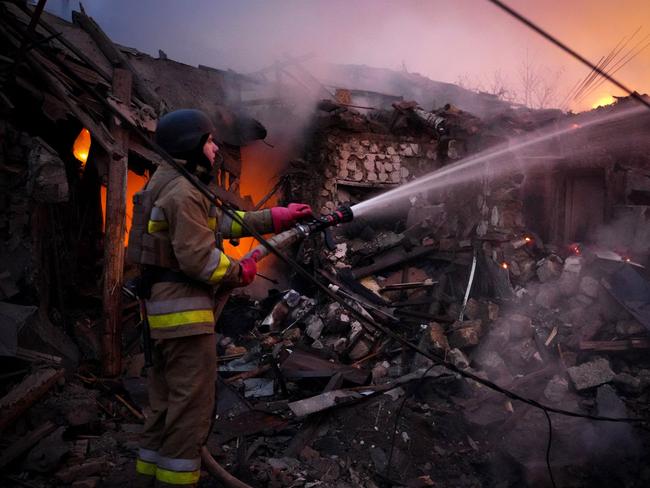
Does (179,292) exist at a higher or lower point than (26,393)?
higher

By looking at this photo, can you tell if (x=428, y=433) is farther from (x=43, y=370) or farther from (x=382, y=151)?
(x=382, y=151)

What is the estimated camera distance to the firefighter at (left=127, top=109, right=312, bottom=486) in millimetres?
2693

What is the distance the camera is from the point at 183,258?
2.65m

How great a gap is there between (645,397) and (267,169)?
871cm

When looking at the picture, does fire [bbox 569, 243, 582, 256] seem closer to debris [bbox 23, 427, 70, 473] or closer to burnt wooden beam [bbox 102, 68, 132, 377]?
burnt wooden beam [bbox 102, 68, 132, 377]

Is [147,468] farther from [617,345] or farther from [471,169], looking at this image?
[471,169]

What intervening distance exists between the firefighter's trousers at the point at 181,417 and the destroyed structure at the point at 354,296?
89cm

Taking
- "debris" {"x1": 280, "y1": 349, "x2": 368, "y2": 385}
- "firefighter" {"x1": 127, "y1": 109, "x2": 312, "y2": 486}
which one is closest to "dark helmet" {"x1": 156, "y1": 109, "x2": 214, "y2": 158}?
"firefighter" {"x1": 127, "y1": 109, "x2": 312, "y2": 486}

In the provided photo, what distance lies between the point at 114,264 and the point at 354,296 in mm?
3751

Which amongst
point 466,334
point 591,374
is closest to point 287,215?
point 466,334

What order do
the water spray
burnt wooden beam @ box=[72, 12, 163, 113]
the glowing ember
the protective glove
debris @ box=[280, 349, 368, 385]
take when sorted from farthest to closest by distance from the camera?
the water spray → the glowing ember → burnt wooden beam @ box=[72, 12, 163, 113] → debris @ box=[280, 349, 368, 385] → the protective glove

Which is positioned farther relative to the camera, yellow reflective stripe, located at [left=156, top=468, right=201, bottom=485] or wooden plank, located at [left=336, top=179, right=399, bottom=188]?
wooden plank, located at [left=336, top=179, right=399, bottom=188]

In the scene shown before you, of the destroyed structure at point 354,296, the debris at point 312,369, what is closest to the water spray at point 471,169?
the destroyed structure at point 354,296

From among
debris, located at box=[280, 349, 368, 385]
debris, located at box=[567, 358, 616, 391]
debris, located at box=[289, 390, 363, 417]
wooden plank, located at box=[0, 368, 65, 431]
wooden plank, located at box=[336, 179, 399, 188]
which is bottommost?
debris, located at box=[567, 358, 616, 391]
